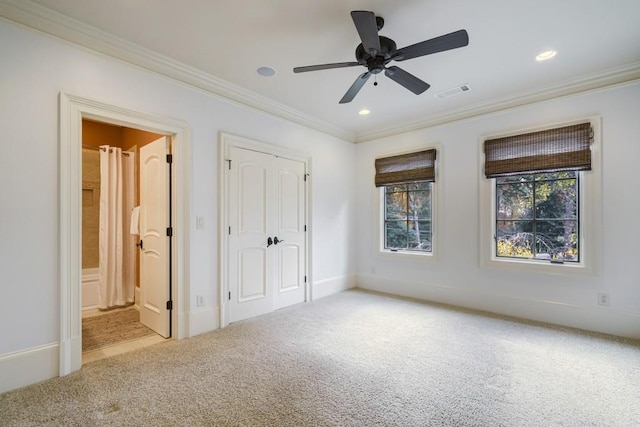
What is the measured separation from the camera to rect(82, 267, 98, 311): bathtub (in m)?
4.12

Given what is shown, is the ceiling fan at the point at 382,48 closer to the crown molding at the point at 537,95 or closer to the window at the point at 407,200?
the crown molding at the point at 537,95

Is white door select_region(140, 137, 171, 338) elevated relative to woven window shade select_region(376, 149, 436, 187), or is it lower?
lower

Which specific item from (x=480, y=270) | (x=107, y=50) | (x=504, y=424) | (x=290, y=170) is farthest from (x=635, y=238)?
(x=107, y=50)

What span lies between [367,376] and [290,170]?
9.21ft

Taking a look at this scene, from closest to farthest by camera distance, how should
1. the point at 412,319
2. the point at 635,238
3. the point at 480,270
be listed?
the point at 635,238
the point at 412,319
the point at 480,270

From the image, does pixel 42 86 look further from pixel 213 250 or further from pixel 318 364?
pixel 318 364

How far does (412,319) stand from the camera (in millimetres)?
3656

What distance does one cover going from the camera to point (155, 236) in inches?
132

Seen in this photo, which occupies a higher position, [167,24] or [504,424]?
[167,24]

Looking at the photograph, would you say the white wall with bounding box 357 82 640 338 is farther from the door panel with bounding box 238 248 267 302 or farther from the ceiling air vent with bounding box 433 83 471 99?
the door panel with bounding box 238 248 267 302

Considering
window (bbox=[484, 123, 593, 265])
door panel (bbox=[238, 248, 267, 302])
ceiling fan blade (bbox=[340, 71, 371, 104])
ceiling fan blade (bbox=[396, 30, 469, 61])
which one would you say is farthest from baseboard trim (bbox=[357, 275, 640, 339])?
ceiling fan blade (bbox=[396, 30, 469, 61])

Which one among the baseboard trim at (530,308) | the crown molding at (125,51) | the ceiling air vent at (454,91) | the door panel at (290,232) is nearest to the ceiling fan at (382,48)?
the ceiling air vent at (454,91)

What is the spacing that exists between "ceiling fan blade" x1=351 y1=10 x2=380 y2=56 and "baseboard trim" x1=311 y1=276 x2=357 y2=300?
3332mm

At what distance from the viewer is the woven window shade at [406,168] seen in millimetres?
4484
